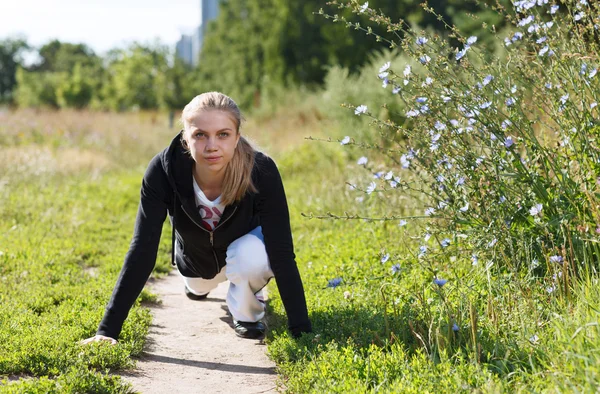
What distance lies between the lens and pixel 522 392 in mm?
2564

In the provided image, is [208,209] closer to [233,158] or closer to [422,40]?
[233,158]

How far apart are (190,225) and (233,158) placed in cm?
52

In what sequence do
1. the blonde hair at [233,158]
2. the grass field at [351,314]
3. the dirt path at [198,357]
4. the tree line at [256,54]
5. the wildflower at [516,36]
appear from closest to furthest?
the grass field at [351,314] → the dirt path at [198,357] → the blonde hair at [233,158] → the wildflower at [516,36] → the tree line at [256,54]

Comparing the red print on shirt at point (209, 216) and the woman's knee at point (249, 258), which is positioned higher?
the red print on shirt at point (209, 216)

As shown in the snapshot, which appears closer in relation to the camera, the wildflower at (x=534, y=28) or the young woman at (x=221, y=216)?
the young woman at (x=221, y=216)

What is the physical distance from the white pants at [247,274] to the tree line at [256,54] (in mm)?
8293

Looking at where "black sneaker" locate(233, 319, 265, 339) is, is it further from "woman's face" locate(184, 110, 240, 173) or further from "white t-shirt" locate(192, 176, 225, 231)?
"woman's face" locate(184, 110, 240, 173)

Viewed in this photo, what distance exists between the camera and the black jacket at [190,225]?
11.1ft

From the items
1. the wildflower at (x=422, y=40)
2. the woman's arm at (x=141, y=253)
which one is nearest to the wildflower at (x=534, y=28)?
the wildflower at (x=422, y=40)

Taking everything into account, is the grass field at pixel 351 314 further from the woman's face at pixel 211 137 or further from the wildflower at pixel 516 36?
the wildflower at pixel 516 36

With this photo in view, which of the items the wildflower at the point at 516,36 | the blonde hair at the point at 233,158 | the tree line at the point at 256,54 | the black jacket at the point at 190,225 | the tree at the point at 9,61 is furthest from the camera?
the tree at the point at 9,61

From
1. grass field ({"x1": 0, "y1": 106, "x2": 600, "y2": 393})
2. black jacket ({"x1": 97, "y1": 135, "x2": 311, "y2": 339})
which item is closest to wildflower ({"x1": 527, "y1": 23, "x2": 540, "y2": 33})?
grass field ({"x1": 0, "y1": 106, "x2": 600, "y2": 393})

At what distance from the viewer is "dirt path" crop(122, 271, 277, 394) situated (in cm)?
311

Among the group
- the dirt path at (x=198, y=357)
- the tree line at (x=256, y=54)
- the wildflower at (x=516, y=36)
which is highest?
the tree line at (x=256, y=54)
